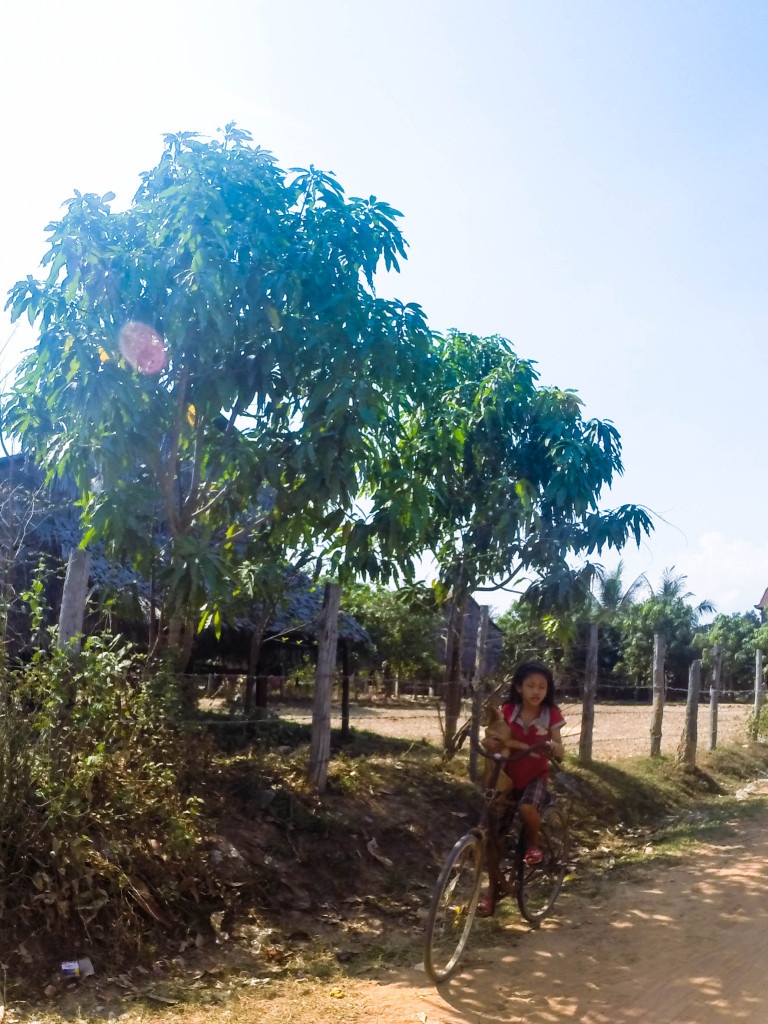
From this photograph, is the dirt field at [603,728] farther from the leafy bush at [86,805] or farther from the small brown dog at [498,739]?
the leafy bush at [86,805]

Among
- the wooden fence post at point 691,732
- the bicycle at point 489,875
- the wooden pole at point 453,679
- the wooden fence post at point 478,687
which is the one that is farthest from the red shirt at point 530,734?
the wooden fence post at point 691,732

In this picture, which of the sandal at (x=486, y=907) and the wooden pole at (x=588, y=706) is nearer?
the sandal at (x=486, y=907)

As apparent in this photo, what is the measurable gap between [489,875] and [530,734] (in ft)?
2.78

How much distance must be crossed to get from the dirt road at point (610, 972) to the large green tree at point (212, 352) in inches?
107

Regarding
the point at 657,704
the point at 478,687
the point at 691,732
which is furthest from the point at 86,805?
the point at 691,732

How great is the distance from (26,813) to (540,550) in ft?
18.5

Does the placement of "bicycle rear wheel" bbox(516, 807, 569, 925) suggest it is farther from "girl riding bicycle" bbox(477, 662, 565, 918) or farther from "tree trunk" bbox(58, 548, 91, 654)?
"tree trunk" bbox(58, 548, 91, 654)

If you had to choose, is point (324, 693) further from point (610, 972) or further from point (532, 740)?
point (610, 972)

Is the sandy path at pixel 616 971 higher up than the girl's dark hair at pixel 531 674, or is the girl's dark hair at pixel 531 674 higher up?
the girl's dark hair at pixel 531 674

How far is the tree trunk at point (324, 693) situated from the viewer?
24.6 feet

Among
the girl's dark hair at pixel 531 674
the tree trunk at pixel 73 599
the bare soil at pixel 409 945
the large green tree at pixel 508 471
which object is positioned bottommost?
the bare soil at pixel 409 945

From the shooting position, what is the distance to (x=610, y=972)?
4977 millimetres

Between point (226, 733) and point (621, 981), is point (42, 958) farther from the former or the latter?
point (226, 733)

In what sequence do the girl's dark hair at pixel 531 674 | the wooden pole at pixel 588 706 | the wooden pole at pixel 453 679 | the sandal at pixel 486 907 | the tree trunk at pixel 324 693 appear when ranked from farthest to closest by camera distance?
the wooden pole at pixel 588 706, the wooden pole at pixel 453 679, the tree trunk at pixel 324 693, the girl's dark hair at pixel 531 674, the sandal at pixel 486 907
